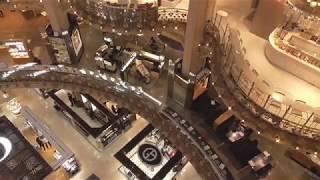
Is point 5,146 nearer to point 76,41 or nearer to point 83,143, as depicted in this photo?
point 83,143

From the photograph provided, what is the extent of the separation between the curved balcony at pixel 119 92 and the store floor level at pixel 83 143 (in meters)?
1.64

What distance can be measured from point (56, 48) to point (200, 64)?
6.56 m

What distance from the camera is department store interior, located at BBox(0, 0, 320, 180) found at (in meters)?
11.7

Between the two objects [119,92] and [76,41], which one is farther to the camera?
[76,41]

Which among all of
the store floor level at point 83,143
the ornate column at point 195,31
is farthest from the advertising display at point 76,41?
the ornate column at point 195,31

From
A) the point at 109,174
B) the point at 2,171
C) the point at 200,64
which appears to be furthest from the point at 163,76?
the point at 2,171

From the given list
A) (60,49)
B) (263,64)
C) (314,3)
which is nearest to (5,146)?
(60,49)

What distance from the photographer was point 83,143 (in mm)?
14414

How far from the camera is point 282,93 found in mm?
11859

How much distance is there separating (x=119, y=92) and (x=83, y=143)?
9.47ft

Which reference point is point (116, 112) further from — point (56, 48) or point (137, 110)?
point (56, 48)

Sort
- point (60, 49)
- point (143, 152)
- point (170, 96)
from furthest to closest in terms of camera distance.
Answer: point (60, 49), point (170, 96), point (143, 152)

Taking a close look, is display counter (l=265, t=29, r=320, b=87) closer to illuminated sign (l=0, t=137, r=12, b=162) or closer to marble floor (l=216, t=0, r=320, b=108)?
marble floor (l=216, t=0, r=320, b=108)

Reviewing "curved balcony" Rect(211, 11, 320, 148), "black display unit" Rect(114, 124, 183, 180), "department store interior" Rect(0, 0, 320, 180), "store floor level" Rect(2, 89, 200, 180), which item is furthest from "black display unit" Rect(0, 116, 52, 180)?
"curved balcony" Rect(211, 11, 320, 148)
